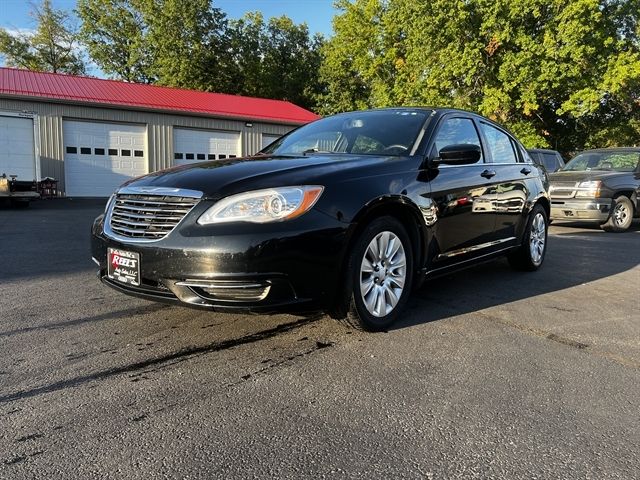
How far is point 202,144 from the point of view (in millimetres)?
22344

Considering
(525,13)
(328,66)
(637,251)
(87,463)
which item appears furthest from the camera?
(328,66)

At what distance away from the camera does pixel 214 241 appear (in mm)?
3076

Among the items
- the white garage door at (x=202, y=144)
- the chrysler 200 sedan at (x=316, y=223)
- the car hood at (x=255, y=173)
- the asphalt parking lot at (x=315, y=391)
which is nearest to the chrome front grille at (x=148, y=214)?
the chrysler 200 sedan at (x=316, y=223)

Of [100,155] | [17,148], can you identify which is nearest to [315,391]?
[17,148]

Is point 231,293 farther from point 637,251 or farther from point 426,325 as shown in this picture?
point 637,251

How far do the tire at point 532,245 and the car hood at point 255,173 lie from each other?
106 inches

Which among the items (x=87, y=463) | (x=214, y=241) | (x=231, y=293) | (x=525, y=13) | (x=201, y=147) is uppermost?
(x=525, y=13)

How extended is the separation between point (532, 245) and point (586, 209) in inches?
206

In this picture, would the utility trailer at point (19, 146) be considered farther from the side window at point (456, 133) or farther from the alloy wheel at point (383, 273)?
the alloy wheel at point (383, 273)

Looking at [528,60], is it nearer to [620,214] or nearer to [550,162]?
[550,162]

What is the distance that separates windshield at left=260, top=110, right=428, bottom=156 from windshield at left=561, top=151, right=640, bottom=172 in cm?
849

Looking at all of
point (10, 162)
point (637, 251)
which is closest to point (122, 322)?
point (637, 251)

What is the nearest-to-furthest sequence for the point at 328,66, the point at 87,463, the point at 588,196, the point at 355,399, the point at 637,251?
1. the point at 87,463
2. the point at 355,399
3. the point at 637,251
4. the point at 588,196
5. the point at 328,66

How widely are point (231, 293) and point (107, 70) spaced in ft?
133
